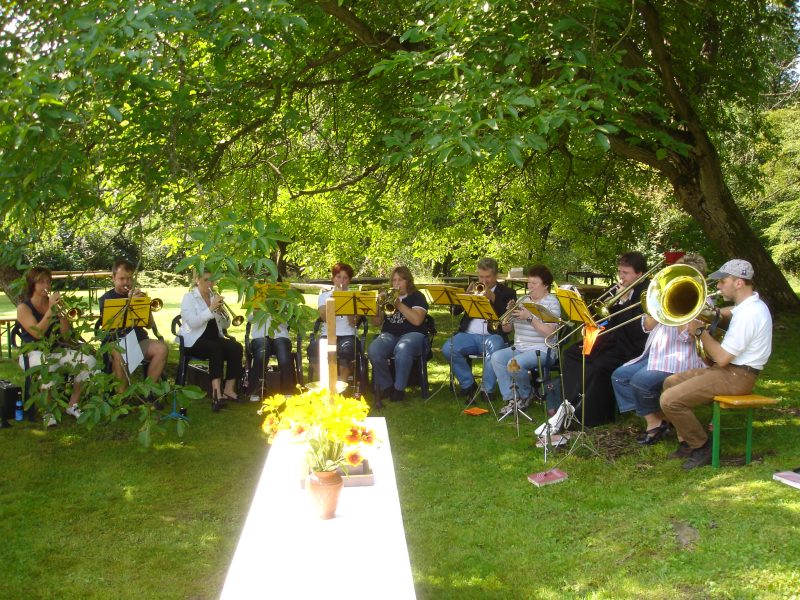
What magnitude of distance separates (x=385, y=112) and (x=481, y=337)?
3071 mm

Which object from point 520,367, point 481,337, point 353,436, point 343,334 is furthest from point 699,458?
point 343,334

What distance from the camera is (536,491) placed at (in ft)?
19.0

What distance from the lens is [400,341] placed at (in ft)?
28.7

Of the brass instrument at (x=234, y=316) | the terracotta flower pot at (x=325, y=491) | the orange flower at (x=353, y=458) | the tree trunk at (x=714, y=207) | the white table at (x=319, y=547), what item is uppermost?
the tree trunk at (x=714, y=207)

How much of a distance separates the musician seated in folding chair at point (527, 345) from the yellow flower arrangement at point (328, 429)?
3.92 metres

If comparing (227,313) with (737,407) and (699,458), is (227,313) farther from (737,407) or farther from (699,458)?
(737,407)

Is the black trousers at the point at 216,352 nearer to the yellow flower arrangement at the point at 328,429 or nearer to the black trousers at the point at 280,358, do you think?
the black trousers at the point at 280,358

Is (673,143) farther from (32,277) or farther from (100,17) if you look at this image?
(32,277)

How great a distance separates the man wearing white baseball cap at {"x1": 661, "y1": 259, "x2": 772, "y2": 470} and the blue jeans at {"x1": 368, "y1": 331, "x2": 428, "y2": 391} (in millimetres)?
3255

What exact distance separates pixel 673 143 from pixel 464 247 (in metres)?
7.16

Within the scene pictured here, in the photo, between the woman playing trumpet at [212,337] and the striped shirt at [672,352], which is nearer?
the striped shirt at [672,352]

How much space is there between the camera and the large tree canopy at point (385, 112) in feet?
15.9

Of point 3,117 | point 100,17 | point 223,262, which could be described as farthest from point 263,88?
point 223,262

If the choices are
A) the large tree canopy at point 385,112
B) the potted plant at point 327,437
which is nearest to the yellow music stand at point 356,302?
the large tree canopy at point 385,112
